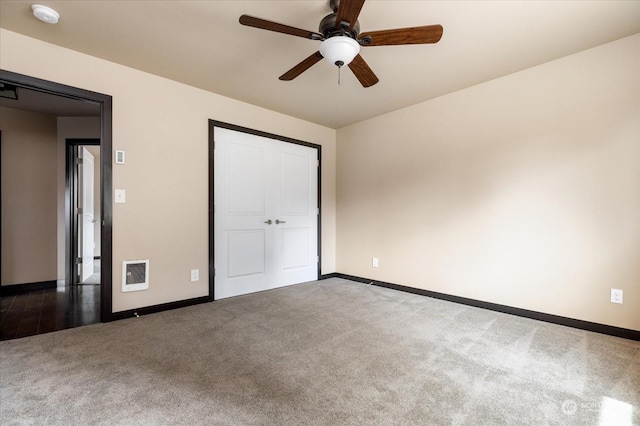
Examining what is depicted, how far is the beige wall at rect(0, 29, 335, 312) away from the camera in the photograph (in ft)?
8.57

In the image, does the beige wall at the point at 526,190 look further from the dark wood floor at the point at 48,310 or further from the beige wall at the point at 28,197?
the beige wall at the point at 28,197

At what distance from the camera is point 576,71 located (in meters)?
2.63

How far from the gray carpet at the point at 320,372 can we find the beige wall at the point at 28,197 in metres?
2.38

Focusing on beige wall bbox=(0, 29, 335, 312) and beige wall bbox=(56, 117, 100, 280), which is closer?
beige wall bbox=(0, 29, 335, 312)

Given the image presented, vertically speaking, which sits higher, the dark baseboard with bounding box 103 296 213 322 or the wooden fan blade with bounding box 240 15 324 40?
the wooden fan blade with bounding box 240 15 324 40

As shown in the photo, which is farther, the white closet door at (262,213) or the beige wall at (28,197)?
the beige wall at (28,197)

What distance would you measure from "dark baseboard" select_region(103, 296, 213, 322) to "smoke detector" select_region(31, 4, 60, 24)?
246 centimetres

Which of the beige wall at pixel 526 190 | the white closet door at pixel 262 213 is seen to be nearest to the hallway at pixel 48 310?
the white closet door at pixel 262 213

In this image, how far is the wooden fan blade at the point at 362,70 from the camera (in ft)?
6.99

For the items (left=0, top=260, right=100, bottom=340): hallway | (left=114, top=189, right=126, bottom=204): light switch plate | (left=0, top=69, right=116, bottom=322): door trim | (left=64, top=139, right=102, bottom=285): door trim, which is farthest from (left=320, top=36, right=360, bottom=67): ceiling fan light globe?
(left=64, top=139, right=102, bottom=285): door trim

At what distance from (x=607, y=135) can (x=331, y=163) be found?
10.8 feet

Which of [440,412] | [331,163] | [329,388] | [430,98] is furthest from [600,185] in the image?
[331,163]

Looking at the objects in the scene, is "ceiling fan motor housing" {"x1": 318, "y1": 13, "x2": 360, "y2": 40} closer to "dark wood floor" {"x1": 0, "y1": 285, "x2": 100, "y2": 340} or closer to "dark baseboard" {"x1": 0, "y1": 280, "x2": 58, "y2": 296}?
"dark wood floor" {"x1": 0, "y1": 285, "x2": 100, "y2": 340}

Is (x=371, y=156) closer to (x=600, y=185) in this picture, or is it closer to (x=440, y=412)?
(x=600, y=185)
